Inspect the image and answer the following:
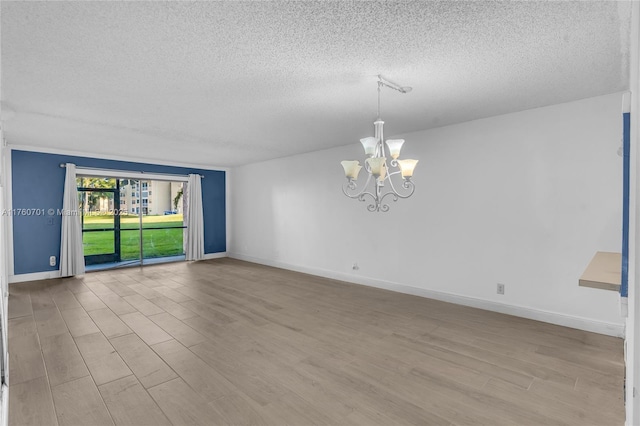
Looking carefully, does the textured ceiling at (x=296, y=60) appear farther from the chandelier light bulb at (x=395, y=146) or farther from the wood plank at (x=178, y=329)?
the wood plank at (x=178, y=329)

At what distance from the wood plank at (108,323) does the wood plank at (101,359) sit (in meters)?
0.11

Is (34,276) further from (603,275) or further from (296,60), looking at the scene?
(603,275)

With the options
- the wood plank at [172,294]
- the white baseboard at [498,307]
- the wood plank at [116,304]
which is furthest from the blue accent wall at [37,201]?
the white baseboard at [498,307]

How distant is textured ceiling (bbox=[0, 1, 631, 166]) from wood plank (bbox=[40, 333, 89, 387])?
2.42 meters

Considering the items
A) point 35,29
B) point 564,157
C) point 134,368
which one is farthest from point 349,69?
point 134,368

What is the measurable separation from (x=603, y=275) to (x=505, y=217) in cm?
243

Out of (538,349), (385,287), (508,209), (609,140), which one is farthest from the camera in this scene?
(385,287)

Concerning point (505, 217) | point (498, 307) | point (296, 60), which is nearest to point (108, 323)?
point (296, 60)

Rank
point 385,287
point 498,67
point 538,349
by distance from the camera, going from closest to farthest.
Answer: point 498,67 → point 538,349 → point 385,287

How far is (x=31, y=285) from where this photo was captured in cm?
540

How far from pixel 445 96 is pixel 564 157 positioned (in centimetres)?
150

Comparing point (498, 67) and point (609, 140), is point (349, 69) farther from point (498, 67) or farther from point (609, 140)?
point (609, 140)

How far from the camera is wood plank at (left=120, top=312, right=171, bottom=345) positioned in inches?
126

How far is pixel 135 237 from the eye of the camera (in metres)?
7.28
